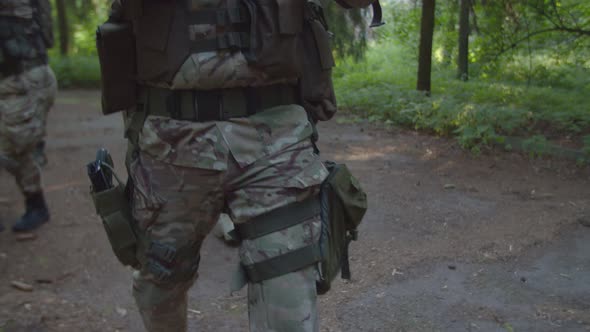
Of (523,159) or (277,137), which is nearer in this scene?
(277,137)

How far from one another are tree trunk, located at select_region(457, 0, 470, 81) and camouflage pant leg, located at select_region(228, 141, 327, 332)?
685 cm

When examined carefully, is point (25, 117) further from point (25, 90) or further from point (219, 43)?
point (219, 43)

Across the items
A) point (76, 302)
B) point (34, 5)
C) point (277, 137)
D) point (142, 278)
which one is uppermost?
point (34, 5)

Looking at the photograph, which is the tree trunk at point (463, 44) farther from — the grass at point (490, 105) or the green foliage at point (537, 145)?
the green foliage at point (537, 145)

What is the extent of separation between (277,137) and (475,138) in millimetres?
4877

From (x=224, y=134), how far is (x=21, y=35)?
3170 mm

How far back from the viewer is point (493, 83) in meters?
8.61

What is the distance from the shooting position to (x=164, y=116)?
2.26 metres

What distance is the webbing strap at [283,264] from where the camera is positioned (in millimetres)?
1968

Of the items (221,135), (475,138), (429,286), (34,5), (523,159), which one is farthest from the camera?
(475,138)

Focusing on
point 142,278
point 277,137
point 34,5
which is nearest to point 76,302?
point 142,278

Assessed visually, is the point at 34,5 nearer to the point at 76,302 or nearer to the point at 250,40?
the point at 76,302

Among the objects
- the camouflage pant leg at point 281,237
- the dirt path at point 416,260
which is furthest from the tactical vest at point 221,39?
the dirt path at point 416,260

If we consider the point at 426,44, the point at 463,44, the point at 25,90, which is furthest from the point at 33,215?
the point at 463,44
